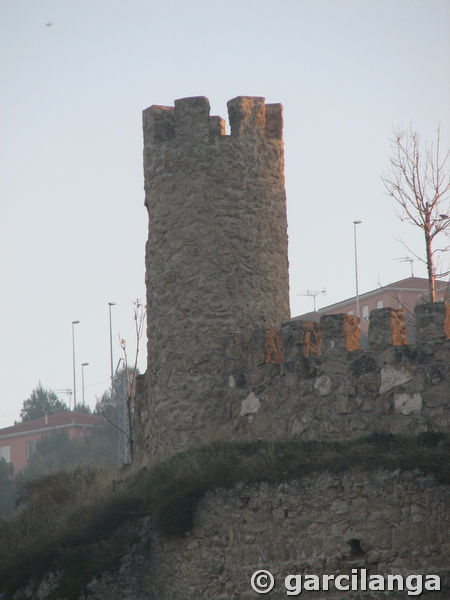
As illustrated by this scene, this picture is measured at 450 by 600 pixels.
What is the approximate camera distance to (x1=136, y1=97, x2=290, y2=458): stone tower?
1435cm

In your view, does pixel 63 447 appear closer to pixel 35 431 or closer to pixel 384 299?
pixel 35 431

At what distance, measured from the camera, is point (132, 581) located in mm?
13172

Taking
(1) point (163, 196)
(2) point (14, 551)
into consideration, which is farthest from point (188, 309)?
(2) point (14, 551)

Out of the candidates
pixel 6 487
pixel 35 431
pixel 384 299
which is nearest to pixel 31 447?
pixel 35 431

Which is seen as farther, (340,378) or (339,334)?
(339,334)

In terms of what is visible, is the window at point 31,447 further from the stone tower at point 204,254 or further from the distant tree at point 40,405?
the stone tower at point 204,254

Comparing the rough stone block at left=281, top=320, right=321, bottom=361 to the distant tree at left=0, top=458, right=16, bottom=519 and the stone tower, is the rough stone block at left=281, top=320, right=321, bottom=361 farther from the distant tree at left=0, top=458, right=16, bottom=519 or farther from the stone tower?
the distant tree at left=0, top=458, right=16, bottom=519

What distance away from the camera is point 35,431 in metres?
59.8

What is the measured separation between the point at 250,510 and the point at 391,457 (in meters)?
1.86

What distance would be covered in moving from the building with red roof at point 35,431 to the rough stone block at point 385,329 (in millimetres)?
43548

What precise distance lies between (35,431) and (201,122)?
46991 millimetres

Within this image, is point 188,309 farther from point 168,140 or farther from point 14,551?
point 14,551

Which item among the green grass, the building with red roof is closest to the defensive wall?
the green grass

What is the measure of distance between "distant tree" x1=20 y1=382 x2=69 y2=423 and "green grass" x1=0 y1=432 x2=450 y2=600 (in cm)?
5577
